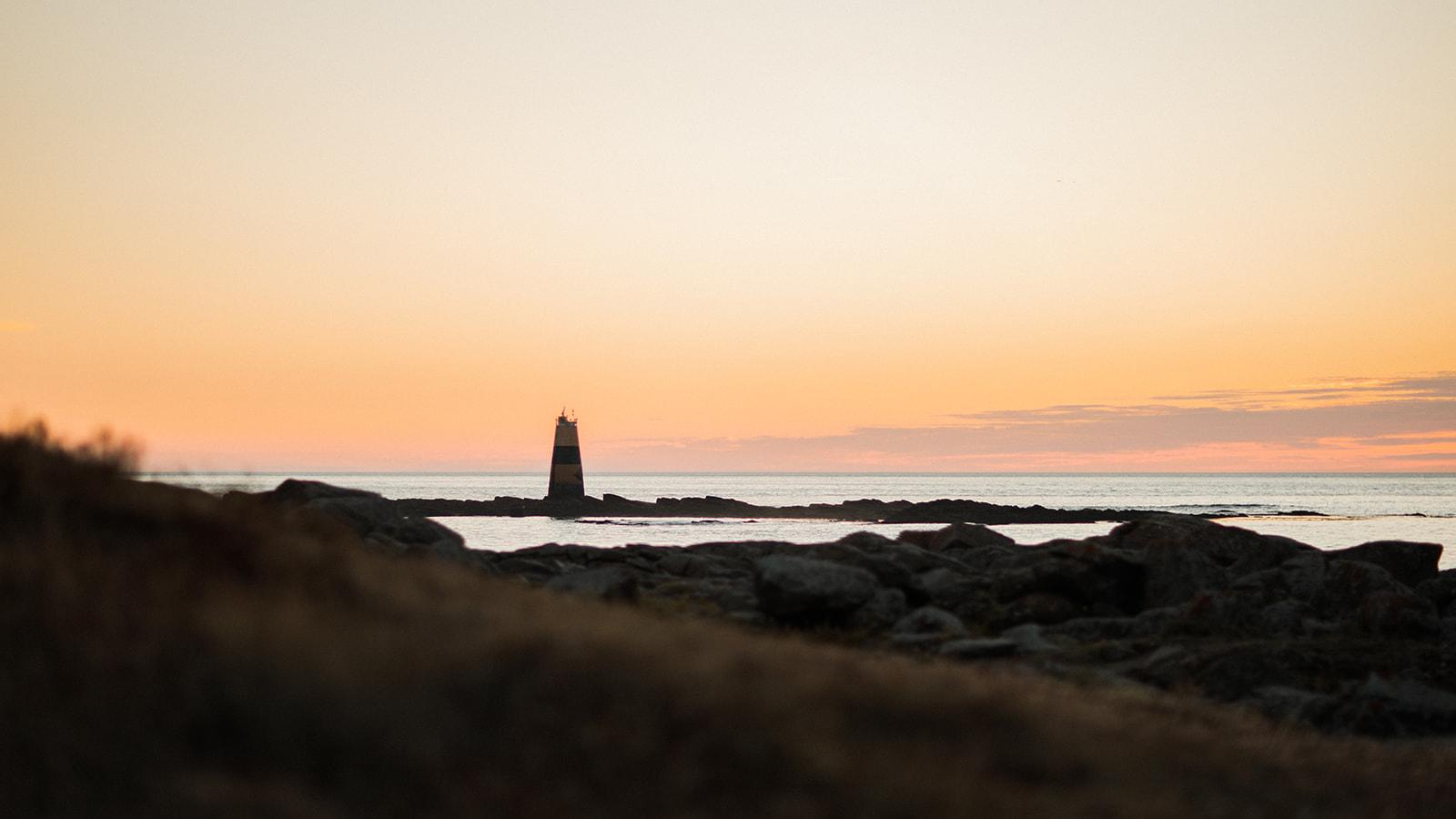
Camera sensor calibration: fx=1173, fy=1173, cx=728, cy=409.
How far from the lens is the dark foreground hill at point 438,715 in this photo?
554cm

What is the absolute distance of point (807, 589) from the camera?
1631cm

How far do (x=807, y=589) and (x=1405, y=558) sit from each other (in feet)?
51.0

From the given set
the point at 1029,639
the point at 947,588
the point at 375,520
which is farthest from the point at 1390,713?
the point at 375,520

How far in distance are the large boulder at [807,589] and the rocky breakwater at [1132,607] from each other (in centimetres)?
2

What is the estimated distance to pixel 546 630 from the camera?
7312 mm

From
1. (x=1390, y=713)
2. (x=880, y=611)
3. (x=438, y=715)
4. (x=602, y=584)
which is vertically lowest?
(x=1390, y=713)

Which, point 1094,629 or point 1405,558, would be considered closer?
point 1094,629

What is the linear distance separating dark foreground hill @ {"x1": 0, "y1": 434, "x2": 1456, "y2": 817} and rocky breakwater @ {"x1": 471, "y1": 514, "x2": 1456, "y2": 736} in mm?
6076

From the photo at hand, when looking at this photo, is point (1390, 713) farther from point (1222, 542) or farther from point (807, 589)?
point (1222, 542)

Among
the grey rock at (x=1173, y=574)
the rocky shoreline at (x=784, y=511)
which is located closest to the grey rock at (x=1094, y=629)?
the grey rock at (x=1173, y=574)

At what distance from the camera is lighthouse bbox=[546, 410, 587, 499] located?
7719 cm

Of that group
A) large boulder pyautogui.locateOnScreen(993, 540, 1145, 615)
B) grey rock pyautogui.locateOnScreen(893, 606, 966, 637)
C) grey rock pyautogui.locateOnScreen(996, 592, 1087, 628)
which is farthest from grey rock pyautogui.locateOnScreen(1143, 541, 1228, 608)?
grey rock pyautogui.locateOnScreen(893, 606, 966, 637)

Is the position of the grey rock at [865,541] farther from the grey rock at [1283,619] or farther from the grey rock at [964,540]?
the grey rock at [1283,619]

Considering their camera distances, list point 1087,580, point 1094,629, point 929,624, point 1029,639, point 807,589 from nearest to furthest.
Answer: point 807,589 → point 1029,639 → point 929,624 → point 1094,629 → point 1087,580
